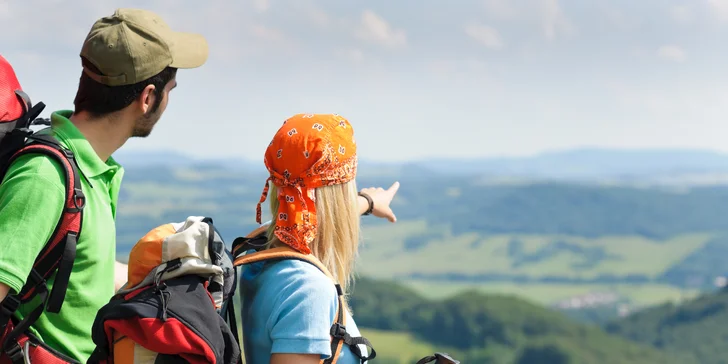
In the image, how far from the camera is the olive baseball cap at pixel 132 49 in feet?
11.6

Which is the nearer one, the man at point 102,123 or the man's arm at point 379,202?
the man at point 102,123

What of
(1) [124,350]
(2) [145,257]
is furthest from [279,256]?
Result: (1) [124,350]

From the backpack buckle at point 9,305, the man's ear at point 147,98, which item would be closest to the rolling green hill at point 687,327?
the man's ear at point 147,98

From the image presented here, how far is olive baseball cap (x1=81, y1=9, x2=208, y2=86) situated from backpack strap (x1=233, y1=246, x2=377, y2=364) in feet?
3.09

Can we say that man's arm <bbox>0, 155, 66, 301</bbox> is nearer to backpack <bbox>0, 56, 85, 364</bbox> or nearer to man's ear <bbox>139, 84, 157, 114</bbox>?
backpack <bbox>0, 56, 85, 364</bbox>

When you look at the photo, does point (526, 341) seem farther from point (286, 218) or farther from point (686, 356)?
point (286, 218)

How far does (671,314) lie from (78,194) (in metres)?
164

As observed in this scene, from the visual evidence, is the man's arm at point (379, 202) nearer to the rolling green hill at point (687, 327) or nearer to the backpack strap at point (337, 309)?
the backpack strap at point (337, 309)

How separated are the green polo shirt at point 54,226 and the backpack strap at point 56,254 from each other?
37mm

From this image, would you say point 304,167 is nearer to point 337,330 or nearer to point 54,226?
point 337,330

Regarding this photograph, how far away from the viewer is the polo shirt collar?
3.60 m

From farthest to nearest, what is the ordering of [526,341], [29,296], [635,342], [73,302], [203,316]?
A: [635,342], [526,341], [73,302], [29,296], [203,316]

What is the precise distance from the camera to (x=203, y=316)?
9.77 feet

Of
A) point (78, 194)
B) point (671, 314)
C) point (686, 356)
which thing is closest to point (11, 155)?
point (78, 194)
